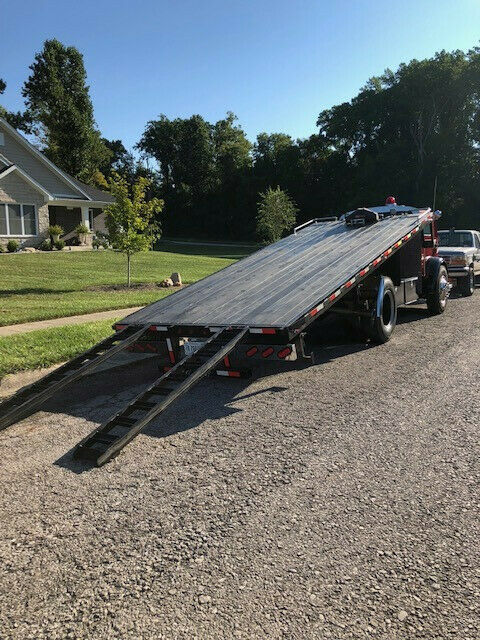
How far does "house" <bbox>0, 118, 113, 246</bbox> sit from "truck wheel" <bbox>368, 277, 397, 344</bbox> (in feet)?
65.3

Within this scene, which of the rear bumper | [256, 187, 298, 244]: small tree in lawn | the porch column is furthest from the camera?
[256, 187, 298, 244]: small tree in lawn

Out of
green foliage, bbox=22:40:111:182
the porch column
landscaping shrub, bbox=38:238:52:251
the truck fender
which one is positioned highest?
green foliage, bbox=22:40:111:182

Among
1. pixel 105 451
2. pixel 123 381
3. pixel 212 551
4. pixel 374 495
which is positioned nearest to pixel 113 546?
pixel 212 551

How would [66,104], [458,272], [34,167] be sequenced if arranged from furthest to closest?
1. [66,104]
2. [34,167]
3. [458,272]

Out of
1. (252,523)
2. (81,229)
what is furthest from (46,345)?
(81,229)

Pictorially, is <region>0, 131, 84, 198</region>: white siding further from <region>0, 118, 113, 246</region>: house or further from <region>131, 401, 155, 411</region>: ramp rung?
<region>131, 401, 155, 411</region>: ramp rung

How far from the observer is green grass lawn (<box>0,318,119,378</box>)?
7.16m

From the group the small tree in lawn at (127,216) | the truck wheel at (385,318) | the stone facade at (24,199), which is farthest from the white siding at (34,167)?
the truck wheel at (385,318)

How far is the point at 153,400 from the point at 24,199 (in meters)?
26.3

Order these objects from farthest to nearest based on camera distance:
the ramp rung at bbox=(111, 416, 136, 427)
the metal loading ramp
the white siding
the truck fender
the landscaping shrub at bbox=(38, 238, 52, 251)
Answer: the white siding < the landscaping shrub at bbox=(38, 238, 52, 251) < the truck fender < the metal loading ramp < the ramp rung at bbox=(111, 416, 136, 427)

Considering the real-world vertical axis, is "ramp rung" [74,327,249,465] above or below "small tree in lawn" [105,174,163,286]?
below

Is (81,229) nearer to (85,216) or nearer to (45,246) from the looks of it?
(85,216)

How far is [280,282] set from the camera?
305 inches

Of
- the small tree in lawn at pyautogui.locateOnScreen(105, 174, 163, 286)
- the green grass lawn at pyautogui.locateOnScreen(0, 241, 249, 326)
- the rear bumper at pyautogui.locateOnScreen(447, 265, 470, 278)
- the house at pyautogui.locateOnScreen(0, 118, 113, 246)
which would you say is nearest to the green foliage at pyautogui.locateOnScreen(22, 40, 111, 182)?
the house at pyautogui.locateOnScreen(0, 118, 113, 246)
